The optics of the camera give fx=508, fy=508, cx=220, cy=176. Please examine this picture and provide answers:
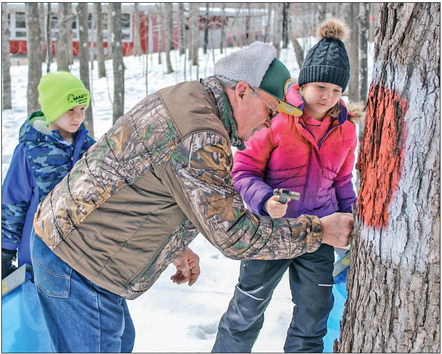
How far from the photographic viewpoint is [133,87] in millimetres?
16859

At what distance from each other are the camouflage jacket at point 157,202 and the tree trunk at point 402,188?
1.01ft

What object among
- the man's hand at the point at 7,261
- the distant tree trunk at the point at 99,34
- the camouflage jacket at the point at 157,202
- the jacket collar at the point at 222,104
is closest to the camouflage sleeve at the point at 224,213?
the camouflage jacket at the point at 157,202

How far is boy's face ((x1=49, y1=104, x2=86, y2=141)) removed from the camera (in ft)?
10.3

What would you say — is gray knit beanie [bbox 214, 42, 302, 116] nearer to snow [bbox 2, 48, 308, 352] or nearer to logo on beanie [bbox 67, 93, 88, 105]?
logo on beanie [bbox 67, 93, 88, 105]

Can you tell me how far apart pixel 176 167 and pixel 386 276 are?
2.58 feet

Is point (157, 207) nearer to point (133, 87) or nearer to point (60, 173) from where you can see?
point (60, 173)

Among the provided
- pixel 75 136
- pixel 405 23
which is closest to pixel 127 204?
pixel 405 23

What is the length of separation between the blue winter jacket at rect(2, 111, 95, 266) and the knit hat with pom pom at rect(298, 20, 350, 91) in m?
1.51

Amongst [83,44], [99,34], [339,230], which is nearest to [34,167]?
[339,230]

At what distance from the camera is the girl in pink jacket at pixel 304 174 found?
2.53 metres

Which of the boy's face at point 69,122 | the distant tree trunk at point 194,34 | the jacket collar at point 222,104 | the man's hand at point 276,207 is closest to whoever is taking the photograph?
the jacket collar at point 222,104

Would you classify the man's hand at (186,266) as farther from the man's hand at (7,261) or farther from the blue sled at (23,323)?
the man's hand at (7,261)

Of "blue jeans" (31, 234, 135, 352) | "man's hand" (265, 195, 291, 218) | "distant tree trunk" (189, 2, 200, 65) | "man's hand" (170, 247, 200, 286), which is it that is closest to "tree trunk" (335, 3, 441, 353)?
"man's hand" (265, 195, 291, 218)

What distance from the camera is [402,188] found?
1.61m
